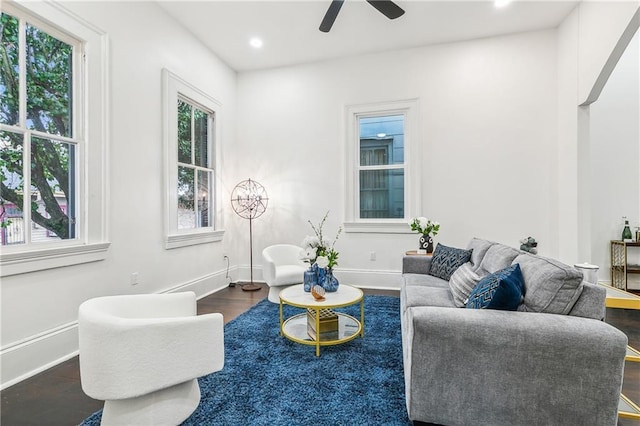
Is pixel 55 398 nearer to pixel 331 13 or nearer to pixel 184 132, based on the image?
pixel 184 132

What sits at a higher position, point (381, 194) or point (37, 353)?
point (381, 194)

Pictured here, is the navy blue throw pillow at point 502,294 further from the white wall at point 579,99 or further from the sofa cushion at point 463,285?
the white wall at point 579,99

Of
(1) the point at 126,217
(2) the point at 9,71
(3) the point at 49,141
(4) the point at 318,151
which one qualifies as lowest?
(1) the point at 126,217

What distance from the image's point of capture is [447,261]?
313 centimetres

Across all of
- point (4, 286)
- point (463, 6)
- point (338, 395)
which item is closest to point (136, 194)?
point (4, 286)

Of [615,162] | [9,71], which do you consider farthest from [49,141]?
[615,162]

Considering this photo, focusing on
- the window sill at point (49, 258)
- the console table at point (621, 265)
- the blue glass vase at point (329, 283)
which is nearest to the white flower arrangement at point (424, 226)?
the blue glass vase at point (329, 283)

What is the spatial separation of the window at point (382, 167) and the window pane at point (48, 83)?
126 inches

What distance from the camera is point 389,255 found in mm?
4480

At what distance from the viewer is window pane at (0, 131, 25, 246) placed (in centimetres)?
219

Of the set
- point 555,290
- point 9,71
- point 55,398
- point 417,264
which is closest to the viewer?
point 555,290

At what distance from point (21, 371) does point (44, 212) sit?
1.11m

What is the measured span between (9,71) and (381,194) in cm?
393

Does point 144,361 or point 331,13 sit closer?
point 144,361
